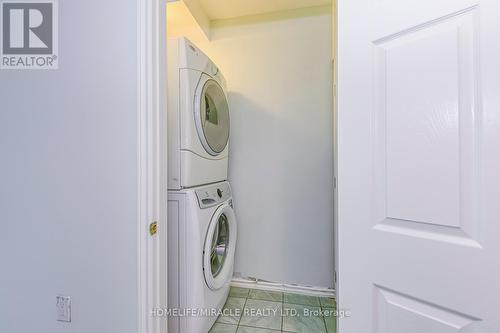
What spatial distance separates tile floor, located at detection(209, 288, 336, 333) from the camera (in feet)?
4.84

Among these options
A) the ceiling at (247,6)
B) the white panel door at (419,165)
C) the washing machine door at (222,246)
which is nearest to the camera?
the white panel door at (419,165)

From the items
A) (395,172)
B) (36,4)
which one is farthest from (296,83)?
(36,4)

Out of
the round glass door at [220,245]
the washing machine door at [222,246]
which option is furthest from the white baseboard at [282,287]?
the round glass door at [220,245]

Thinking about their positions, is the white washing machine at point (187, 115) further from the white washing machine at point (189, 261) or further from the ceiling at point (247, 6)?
the ceiling at point (247, 6)

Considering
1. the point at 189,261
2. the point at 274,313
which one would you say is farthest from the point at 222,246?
the point at 274,313

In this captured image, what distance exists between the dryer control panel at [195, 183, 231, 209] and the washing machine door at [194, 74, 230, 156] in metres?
0.24

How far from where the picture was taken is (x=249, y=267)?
1.98 m

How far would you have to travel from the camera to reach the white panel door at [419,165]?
51 centimetres

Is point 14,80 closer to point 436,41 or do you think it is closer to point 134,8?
point 134,8

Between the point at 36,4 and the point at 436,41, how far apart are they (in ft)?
5.06

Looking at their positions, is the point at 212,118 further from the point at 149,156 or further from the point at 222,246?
the point at 222,246

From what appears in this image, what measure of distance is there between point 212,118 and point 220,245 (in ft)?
3.09

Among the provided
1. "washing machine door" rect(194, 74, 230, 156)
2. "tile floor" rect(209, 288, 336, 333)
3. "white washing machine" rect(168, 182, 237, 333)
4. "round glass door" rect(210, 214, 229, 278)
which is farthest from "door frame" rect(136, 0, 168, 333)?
"tile floor" rect(209, 288, 336, 333)

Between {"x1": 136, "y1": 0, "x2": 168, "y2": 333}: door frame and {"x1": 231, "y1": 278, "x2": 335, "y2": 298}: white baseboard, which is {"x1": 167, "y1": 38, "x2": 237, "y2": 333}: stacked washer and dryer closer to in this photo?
{"x1": 136, "y1": 0, "x2": 168, "y2": 333}: door frame
